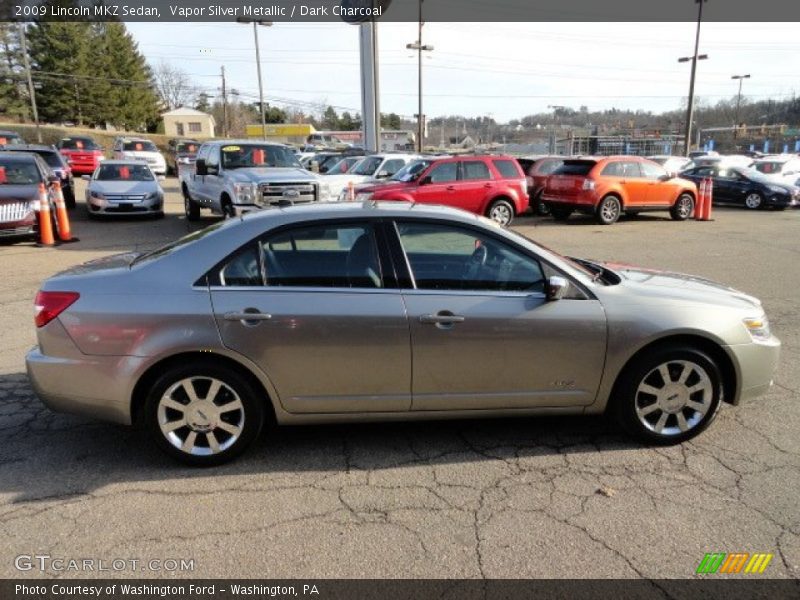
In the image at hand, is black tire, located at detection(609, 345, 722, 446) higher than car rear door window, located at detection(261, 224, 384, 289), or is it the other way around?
car rear door window, located at detection(261, 224, 384, 289)

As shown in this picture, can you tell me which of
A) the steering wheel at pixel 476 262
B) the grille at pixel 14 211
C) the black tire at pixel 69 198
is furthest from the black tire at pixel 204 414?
the black tire at pixel 69 198

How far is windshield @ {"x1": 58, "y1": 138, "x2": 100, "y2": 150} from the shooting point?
29094mm

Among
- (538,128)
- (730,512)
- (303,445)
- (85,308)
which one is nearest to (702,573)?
(730,512)

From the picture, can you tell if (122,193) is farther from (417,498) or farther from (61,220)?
(417,498)

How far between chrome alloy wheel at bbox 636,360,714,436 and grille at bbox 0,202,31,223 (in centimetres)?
1153

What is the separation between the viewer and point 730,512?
311cm

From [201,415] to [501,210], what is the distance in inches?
468

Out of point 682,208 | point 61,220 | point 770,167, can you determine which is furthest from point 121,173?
point 770,167

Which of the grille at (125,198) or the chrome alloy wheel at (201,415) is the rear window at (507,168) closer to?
A: the grille at (125,198)

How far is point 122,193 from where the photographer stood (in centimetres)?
1531

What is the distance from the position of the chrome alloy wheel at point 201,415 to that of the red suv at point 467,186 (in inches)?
385

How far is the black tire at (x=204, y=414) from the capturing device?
3.42 meters

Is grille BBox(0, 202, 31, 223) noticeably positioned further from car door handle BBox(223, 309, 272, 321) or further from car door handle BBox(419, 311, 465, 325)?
car door handle BBox(419, 311, 465, 325)

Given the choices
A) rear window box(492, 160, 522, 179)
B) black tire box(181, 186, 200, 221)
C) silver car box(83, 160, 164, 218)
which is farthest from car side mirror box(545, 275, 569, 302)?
silver car box(83, 160, 164, 218)
